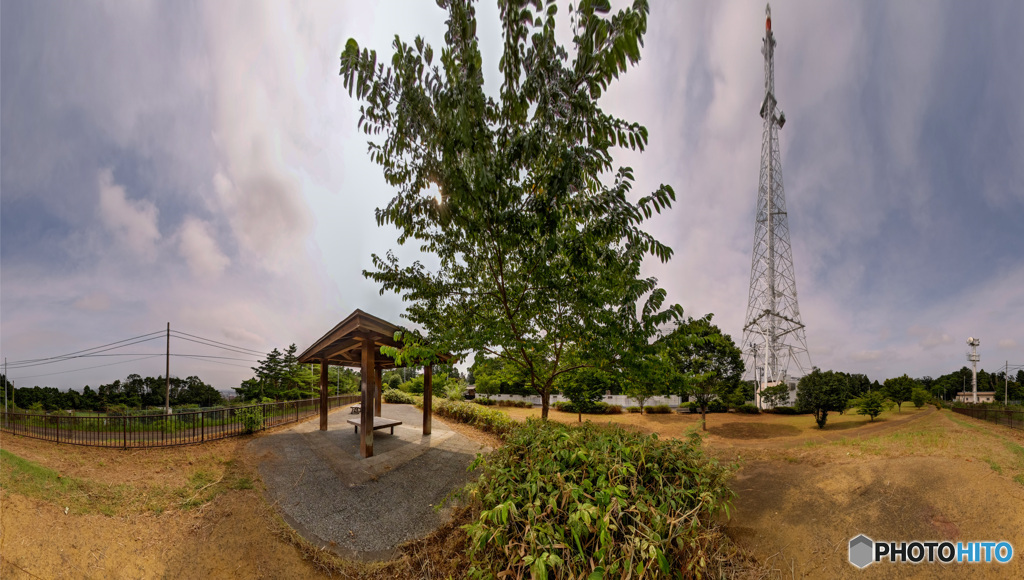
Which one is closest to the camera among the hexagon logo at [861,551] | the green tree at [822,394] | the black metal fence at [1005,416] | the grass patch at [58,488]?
the hexagon logo at [861,551]

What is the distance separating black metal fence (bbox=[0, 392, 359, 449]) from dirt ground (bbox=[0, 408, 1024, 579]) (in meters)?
3.31

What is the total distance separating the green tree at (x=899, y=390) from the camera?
26.4m

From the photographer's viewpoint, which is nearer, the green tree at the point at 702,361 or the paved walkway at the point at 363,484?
the paved walkway at the point at 363,484

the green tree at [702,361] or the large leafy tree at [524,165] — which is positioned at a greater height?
the large leafy tree at [524,165]

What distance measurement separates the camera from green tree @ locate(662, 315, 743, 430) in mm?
5672

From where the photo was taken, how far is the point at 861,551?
3672 mm

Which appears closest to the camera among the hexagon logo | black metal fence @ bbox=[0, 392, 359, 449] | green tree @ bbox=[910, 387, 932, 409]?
the hexagon logo

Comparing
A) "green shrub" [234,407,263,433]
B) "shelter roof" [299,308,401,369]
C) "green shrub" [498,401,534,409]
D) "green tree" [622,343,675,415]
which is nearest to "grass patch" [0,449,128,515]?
"shelter roof" [299,308,401,369]

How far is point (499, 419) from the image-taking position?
1084cm

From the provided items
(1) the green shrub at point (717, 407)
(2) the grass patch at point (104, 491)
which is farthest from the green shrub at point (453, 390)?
(1) the green shrub at point (717, 407)

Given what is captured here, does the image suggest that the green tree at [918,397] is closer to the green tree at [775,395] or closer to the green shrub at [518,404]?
the green tree at [775,395]

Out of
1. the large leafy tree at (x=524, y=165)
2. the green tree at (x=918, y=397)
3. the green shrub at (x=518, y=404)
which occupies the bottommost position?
the green shrub at (x=518, y=404)

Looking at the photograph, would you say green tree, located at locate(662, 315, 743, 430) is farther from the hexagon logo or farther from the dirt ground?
the hexagon logo

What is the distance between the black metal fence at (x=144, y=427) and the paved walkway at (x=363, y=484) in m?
1.25
